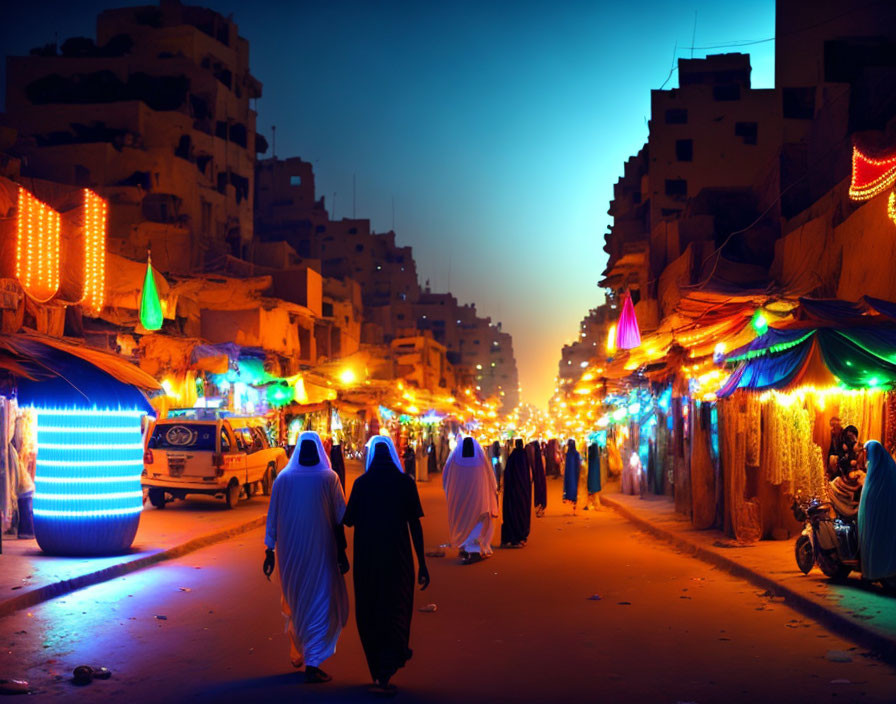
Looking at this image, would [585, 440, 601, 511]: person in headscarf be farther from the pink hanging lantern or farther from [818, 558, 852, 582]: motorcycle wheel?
[818, 558, 852, 582]: motorcycle wheel

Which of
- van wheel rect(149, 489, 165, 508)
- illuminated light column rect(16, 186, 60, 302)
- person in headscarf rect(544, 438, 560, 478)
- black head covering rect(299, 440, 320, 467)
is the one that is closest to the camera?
black head covering rect(299, 440, 320, 467)

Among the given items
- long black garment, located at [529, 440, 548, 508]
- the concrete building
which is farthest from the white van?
the concrete building

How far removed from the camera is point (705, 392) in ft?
54.3

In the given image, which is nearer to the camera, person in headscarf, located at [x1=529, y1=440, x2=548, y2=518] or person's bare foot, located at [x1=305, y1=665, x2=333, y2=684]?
person's bare foot, located at [x1=305, y1=665, x2=333, y2=684]

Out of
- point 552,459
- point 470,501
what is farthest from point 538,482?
point 552,459

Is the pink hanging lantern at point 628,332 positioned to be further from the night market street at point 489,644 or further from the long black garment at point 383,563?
the long black garment at point 383,563

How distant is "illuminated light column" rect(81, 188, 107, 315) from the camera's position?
53.5ft

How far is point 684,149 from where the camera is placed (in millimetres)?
47906

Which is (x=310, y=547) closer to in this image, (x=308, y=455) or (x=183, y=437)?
(x=308, y=455)

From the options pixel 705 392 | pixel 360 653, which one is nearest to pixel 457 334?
pixel 705 392

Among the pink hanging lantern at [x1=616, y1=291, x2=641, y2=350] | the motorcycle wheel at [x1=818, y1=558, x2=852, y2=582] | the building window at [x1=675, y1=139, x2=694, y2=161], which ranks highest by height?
the building window at [x1=675, y1=139, x2=694, y2=161]

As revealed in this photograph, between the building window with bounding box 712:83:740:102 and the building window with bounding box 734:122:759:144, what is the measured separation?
1.49 metres

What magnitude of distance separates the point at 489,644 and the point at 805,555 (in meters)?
4.84

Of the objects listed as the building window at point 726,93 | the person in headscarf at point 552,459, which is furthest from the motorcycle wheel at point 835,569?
the building window at point 726,93
